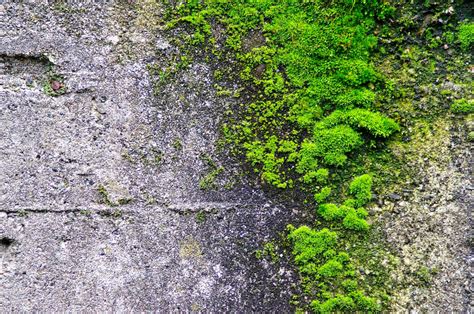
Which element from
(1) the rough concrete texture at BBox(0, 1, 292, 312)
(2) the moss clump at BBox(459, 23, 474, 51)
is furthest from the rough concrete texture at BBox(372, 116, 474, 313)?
(1) the rough concrete texture at BBox(0, 1, 292, 312)

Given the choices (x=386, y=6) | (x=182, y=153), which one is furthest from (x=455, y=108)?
(x=182, y=153)

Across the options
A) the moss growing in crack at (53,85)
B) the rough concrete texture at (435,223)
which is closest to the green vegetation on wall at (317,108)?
the rough concrete texture at (435,223)

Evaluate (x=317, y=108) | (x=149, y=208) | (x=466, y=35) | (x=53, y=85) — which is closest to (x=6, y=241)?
(x=149, y=208)

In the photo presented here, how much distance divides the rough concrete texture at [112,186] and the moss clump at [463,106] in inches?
42.3

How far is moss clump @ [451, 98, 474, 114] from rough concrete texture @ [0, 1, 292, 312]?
107 cm

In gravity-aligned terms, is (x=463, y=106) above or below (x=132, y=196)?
above

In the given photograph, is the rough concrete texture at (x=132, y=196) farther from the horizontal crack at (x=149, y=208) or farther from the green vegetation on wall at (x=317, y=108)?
the green vegetation on wall at (x=317, y=108)

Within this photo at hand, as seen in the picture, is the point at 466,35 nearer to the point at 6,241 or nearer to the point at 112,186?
the point at 112,186

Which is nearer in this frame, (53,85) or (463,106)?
(463,106)

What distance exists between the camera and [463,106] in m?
2.16

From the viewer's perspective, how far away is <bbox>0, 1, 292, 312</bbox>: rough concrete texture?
216 centimetres

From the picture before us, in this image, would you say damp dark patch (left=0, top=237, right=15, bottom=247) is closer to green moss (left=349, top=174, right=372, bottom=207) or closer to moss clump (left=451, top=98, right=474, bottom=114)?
green moss (left=349, top=174, right=372, bottom=207)

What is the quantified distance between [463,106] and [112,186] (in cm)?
189

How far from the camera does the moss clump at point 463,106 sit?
7.07ft
